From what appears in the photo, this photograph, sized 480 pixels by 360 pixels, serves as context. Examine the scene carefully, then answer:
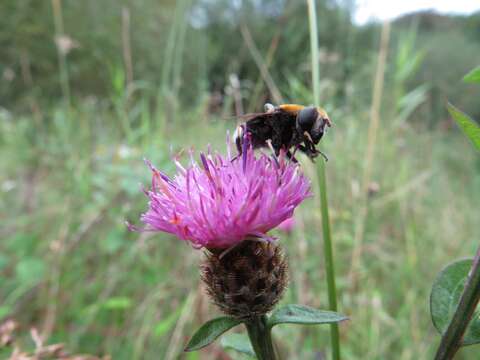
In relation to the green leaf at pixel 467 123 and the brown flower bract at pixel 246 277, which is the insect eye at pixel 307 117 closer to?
the brown flower bract at pixel 246 277

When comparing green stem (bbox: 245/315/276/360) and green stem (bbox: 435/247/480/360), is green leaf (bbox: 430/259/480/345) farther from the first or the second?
green stem (bbox: 245/315/276/360)

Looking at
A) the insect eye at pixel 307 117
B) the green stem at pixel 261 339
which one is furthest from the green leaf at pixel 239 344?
the insect eye at pixel 307 117

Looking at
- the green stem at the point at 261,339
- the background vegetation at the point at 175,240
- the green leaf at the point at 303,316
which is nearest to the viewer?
the green leaf at the point at 303,316

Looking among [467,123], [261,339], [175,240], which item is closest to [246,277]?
[261,339]

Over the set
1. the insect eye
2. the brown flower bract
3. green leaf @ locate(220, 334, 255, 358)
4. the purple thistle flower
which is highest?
the insect eye

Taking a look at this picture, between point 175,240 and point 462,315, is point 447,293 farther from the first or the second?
point 175,240

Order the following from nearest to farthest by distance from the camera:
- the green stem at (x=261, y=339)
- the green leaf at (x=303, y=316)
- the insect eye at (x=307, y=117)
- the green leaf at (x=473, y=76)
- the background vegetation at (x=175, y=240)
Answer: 1. the green leaf at (x=473, y=76)
2. the green leaf at (x=303, y=316)
3. the green stem at (x=261, y=339)
4. the insect eye at (x=307, y=117)
5. the background vegetation at (x=175, y=240)

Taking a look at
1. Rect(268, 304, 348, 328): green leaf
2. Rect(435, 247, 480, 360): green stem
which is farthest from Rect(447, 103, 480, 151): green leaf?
Rect(268, 304, 348, 328): green leaf
